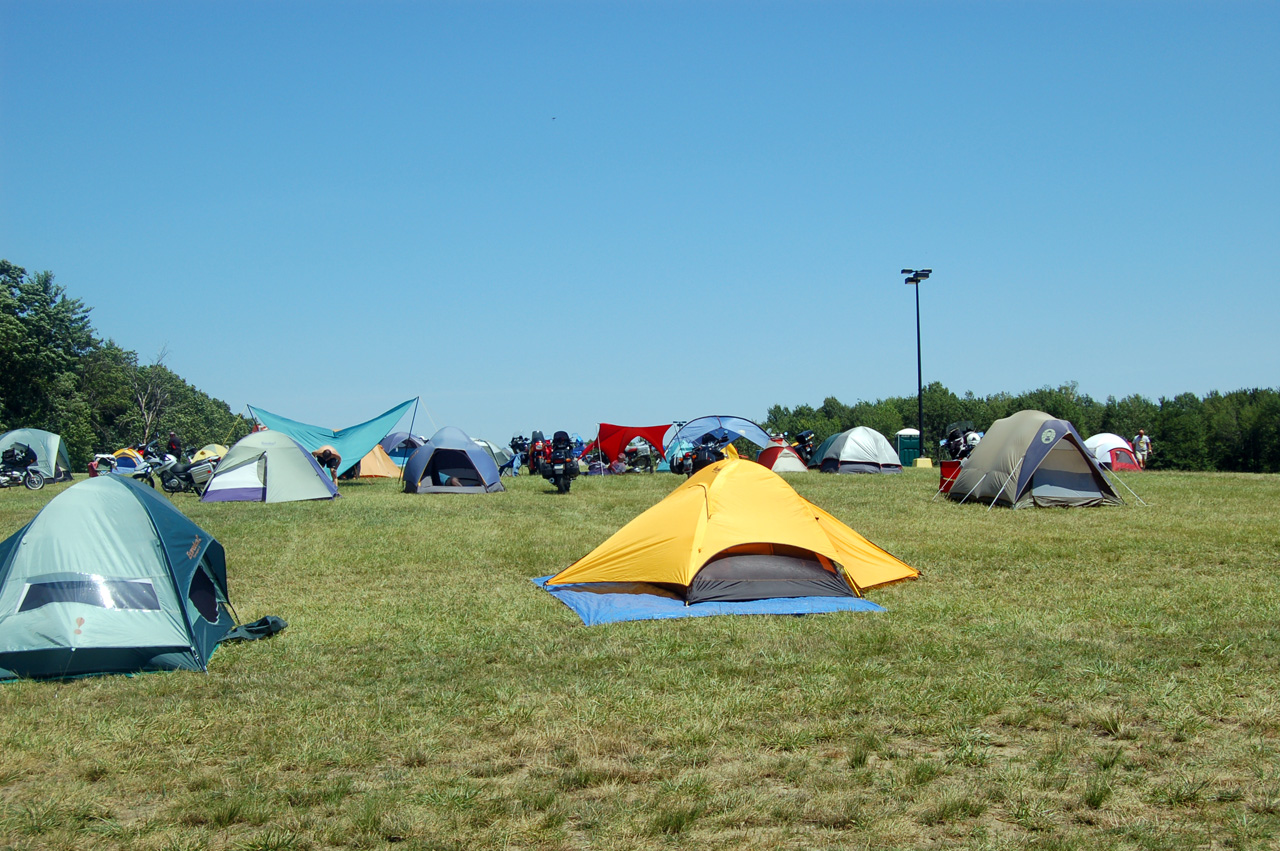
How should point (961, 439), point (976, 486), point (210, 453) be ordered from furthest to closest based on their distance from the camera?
point (210, 453) < point (961, 439) < point (976, 486)

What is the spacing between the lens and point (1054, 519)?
14797mm

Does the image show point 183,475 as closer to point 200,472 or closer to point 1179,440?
point 200,472

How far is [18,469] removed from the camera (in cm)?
2542

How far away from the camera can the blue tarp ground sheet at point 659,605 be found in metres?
8.05

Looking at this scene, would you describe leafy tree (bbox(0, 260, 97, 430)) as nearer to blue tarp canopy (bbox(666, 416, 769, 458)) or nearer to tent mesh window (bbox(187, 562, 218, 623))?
blue tarp canopy (bbox(666, 416, 769, 458))

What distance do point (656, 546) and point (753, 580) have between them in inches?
40.0

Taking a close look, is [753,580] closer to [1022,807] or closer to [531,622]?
[531,622]

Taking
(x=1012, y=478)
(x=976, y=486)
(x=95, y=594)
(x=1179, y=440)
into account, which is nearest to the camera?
(x=95, y=594)

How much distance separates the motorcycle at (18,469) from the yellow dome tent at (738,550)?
73.5 feet

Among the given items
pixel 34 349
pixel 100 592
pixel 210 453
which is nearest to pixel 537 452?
pixel 210 453

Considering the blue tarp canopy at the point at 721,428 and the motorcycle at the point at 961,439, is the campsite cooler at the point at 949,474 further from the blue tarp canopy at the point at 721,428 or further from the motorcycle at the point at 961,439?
the blue tarp canopy at the point at 721,428

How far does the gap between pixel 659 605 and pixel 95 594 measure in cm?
455

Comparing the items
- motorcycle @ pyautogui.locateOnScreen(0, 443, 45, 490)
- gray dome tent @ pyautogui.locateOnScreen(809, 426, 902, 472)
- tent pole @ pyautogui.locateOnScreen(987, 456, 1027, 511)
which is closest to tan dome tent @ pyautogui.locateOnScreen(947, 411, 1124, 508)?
tent pole @ pyautogui.locateOnScreen(987, 456, 1027, 511)

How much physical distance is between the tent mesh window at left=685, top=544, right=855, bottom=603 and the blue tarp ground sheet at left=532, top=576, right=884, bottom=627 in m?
0.11
